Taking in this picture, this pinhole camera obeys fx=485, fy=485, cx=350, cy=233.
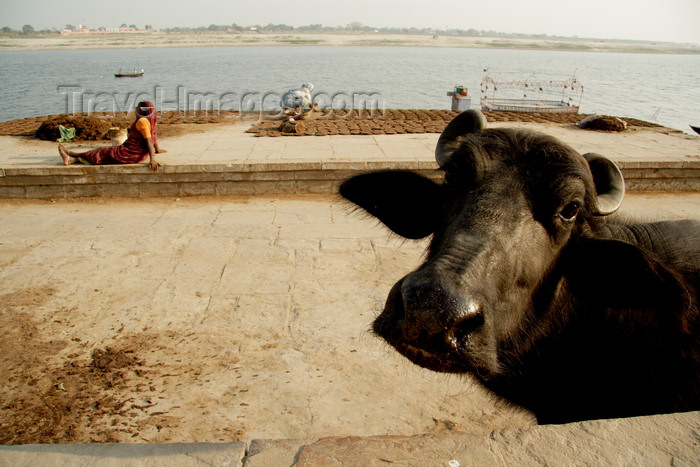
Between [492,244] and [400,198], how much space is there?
896 millimetres

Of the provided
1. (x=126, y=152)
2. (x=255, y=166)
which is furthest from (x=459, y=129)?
(x=126, y=152)

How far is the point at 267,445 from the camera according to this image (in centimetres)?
194

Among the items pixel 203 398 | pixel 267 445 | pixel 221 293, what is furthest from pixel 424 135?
pixel 267 445

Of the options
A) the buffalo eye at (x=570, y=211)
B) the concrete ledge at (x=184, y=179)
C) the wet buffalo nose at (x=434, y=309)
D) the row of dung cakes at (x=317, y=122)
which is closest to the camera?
the wet buffalo nose at (x=434, y=309)

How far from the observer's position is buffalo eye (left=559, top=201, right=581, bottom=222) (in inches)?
87.4

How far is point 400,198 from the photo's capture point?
9.28 ft

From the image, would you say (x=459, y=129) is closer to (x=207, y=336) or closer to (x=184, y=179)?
(x=207, y=336)

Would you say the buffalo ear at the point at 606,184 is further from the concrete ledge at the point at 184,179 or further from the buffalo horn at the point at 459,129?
the concrete ledge at the point at 184,179

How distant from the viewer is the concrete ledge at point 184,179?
296 inches

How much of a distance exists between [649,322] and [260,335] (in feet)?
9.48

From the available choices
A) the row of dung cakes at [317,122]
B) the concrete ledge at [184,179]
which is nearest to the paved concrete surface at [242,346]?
the concrete ledge at [184,179]

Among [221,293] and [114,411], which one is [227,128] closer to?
[221,293]

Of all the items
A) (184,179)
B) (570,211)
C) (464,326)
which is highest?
(570,211)

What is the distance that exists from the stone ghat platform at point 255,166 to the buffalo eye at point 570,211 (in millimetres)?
4282
